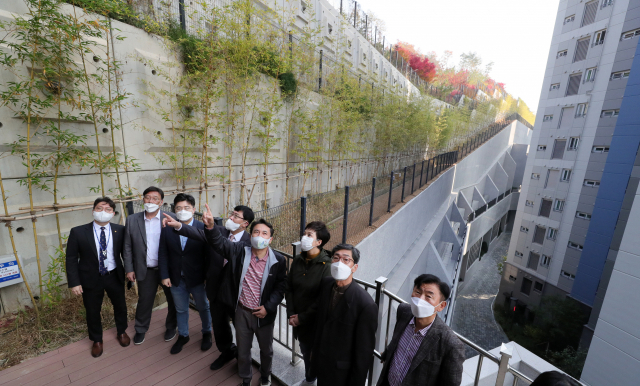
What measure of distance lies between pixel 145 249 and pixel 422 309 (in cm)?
245

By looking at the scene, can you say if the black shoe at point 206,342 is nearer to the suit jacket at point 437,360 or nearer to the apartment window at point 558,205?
the suit jacket at point 437,360

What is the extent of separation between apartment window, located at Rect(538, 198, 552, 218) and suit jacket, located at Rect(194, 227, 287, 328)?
20308 millimetres

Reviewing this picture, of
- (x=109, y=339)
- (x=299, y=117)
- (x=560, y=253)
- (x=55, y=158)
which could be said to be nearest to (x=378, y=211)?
(x=299, y=117)

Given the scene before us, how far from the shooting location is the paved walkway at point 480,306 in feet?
48.6

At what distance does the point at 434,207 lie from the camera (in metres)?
12.0

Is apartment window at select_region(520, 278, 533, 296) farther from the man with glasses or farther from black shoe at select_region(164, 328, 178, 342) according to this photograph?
black shoe at select_region(164, 328, 178, 342)

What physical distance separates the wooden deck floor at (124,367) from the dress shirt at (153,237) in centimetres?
85

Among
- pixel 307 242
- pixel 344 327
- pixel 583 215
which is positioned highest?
pixel 307 242

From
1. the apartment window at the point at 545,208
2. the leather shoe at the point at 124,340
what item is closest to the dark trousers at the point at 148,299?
the leather shoe at the point at 124,340

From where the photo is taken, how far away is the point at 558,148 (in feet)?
53.0

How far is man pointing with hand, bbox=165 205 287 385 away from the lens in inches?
78.5

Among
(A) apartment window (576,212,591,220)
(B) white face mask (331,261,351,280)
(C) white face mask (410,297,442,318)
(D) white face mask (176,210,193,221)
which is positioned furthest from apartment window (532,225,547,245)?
(D) white face mask (176,210,193,221)

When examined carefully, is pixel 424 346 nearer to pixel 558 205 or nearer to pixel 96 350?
pixel 96 350

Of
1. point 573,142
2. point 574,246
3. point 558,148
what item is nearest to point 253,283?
point 574,246
